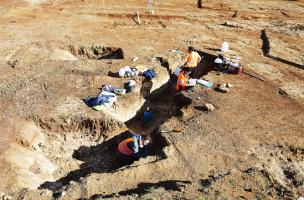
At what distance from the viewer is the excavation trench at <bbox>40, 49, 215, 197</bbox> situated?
11328 millimetres

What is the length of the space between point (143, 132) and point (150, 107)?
1.42 m

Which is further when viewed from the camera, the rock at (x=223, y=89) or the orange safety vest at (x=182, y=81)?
the orange safety vest at (x=182, y=81)

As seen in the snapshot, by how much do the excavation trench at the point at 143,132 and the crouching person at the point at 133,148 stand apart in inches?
9.9

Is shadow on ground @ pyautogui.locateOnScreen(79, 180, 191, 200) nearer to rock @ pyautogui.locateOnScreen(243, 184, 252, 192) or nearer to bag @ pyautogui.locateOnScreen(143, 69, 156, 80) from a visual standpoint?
rock @ pyautogui.locateOnScreen(243, 184, 252, 192)

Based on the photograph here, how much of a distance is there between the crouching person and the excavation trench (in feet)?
0.83

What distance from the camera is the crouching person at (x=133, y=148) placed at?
11.2 meters

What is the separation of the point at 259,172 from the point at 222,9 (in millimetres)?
14643

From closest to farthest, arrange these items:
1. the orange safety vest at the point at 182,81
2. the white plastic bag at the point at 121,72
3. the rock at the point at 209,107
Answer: the rock at the point at 209,107, the orange safety vest at the point at 182,81, the white plastic bag at the point at 121,72

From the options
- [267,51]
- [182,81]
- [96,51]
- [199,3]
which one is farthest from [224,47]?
[199,3]

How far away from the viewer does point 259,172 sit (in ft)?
33.1

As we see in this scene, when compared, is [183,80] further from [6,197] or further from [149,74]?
[6,197]

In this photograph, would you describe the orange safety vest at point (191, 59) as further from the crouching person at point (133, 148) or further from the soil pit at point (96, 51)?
the soil pit at point (96, 51)

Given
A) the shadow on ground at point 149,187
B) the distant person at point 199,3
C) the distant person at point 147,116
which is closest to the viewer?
the shadow on ground at point 149,187

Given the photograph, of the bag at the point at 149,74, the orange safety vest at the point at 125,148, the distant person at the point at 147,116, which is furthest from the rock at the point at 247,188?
the bag at the point at 149,74
